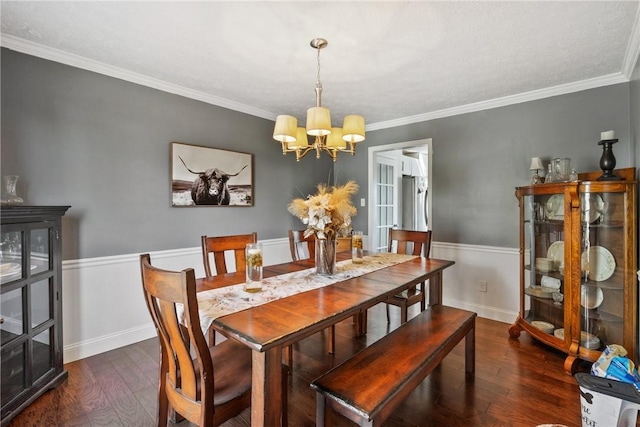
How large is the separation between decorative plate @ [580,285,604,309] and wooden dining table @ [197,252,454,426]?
1347mm

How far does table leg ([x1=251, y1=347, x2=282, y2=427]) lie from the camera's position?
111cm

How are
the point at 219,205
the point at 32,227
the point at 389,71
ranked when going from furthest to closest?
the point at 219,205 < the point at 389,71 < the point at 32,227

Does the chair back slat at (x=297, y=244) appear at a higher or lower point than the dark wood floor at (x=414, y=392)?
higher

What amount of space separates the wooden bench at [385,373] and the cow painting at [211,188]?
2.23 metres

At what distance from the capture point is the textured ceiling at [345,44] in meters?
1.72

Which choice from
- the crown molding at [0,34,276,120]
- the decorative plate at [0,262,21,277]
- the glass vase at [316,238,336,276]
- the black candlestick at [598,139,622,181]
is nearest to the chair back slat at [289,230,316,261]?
the glass vase at [316,238,336,276]

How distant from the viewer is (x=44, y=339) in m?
1.95

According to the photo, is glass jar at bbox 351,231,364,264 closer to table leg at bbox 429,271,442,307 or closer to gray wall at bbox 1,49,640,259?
table leg at bbox 429,271,442,307

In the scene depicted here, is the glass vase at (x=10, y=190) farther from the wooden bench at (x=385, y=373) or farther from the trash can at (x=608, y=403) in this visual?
the trash can at (x=608, y=403)

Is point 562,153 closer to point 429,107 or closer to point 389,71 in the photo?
point 429,107

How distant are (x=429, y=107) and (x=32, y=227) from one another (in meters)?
3.59

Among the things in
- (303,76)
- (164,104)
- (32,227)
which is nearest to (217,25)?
(303,76)

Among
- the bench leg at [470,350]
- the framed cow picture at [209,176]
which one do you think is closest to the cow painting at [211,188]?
the framed cow picture at [209,176]

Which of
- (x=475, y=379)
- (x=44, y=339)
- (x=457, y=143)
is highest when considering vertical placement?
(x=457, y=143)
